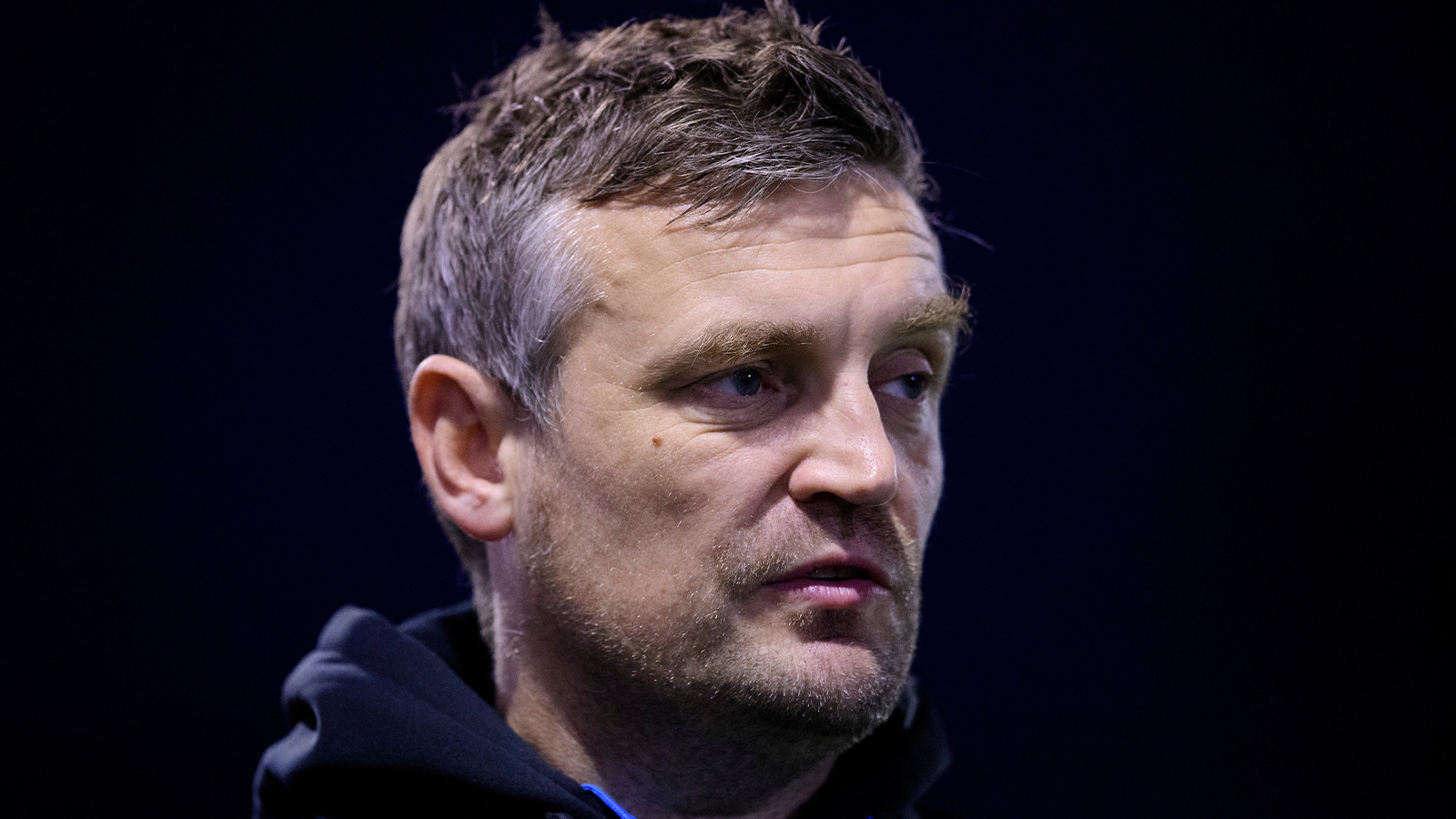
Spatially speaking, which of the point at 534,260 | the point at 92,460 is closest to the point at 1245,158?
the point at 534,260

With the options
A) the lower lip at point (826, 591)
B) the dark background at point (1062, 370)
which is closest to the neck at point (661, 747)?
the lower lip at point (826, 591)

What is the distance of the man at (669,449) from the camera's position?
1.56 meters

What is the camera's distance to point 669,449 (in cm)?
156

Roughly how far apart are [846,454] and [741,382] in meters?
0.19

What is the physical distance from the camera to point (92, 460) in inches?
96.7

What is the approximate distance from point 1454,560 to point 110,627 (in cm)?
316

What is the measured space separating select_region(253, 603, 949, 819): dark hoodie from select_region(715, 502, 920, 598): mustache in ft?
1.37

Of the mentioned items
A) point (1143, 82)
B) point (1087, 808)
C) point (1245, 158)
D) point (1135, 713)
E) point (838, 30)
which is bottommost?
point (1087, 808)

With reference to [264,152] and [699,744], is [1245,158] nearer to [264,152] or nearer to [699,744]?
[699,744]

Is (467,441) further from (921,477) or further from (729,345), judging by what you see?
(921,477)

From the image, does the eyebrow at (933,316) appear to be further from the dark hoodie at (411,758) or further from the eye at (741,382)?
the dark hoodie at (411,758)

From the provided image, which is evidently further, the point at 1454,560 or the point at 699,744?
the point at 1454,560

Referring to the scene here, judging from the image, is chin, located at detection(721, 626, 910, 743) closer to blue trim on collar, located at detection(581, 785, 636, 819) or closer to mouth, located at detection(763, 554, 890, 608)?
mouth, located at detection(763, 554, 890, 608)

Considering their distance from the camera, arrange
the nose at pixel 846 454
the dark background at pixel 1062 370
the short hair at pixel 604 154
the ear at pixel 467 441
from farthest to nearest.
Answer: the dark background at pixel 1062 370 < the ear at pixel 467 441 < the short hair at pixel 604 154 < the nose at pixel 846 454
